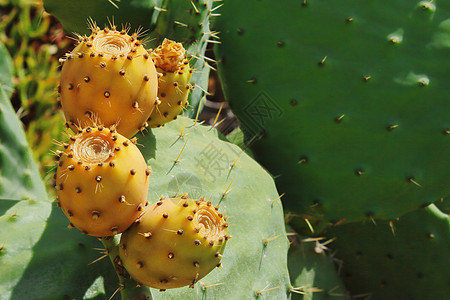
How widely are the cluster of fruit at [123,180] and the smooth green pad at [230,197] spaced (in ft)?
0.74

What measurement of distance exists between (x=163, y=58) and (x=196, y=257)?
0.44m

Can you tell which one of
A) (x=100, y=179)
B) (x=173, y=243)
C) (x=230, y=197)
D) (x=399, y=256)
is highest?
(x=100, y=179)

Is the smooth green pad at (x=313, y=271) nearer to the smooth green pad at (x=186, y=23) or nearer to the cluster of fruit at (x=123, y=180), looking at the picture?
the smooth green pad at (x=186, y=23)

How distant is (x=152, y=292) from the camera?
96cm

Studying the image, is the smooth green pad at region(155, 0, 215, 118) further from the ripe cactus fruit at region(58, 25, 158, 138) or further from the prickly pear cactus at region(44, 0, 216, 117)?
the ripe cactus fruit at region(58, 25, 158, 138)

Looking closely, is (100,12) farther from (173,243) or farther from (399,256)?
(399,256)

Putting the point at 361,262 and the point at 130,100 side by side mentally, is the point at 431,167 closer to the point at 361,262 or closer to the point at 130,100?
the point at 361,262

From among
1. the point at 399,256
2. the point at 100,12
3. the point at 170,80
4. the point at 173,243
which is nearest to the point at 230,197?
the point at 170,80

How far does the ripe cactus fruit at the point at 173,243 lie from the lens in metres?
0.77

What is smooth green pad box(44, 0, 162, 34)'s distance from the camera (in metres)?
1.20

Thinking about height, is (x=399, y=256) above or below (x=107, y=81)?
below

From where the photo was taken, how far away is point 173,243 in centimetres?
77

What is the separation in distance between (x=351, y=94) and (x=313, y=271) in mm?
632

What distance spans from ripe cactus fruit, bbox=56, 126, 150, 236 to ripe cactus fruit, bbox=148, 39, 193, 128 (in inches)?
10.8
